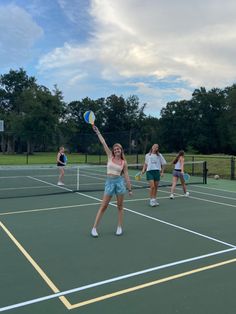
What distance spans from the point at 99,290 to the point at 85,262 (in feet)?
3.46

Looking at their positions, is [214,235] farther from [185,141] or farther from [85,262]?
[185,141]

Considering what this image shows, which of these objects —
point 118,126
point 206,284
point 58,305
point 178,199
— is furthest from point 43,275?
point 118,126

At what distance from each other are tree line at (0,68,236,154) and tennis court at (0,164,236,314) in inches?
1568

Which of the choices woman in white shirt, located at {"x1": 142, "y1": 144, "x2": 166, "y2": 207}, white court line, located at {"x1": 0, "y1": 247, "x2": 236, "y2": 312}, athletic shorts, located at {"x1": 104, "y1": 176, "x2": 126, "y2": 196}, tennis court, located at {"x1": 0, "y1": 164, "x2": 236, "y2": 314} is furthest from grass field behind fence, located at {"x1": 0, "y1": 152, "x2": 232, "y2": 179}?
white court line, located at {"x1": 0, "y1": 247, "x2": 236, "y2": 312}

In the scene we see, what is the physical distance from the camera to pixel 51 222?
8.00m

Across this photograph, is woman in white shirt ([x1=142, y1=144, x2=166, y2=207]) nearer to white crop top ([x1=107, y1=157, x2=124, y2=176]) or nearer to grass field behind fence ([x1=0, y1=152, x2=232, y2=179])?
white crop top ([x1=107, y1=157, x2=124, y2=176])

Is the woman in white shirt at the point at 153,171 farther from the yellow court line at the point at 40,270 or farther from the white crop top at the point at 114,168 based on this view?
the yellow court line at the point at 40,270

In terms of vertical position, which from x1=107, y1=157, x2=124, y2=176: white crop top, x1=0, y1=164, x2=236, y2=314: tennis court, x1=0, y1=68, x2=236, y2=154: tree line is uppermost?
x1=0, y1=68, x2=236, y2=154: tree line

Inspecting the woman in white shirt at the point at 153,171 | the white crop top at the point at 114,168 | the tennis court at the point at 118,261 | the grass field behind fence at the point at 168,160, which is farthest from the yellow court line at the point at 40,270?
the grass field behind fence at the point at 168,160

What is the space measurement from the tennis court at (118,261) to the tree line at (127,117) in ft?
131

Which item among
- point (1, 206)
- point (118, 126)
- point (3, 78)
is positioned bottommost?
point (1, 206)

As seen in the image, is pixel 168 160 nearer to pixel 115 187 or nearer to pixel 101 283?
pixel 115 187

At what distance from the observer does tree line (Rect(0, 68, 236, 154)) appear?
58.0 m

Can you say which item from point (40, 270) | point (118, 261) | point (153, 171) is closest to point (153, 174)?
→ point (153, 171)
